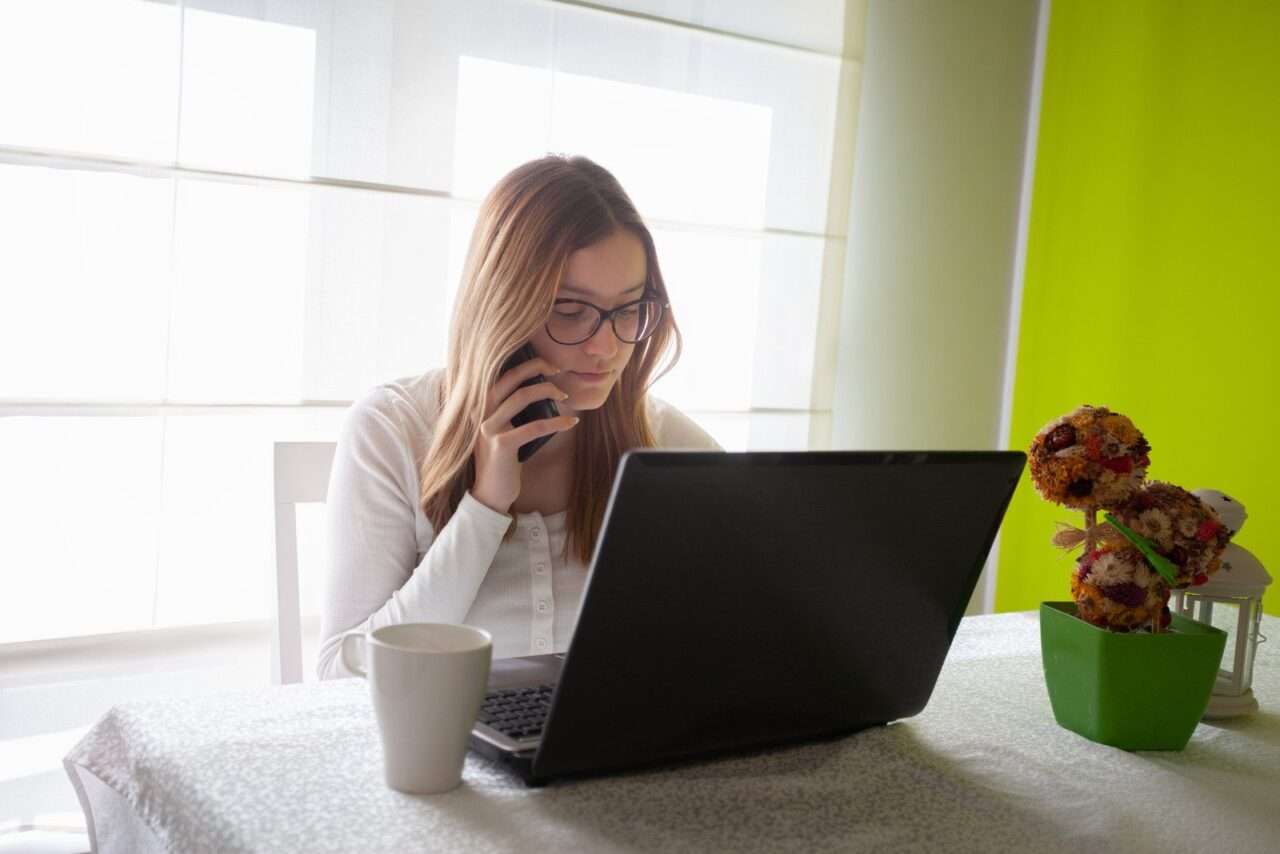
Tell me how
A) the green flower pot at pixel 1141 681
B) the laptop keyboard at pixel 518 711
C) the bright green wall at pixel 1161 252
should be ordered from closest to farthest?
the laptop keyboard at pixel 518 711 < the green flower pot at pixel 1141 681 < the bright green wall at pixel 1161 252

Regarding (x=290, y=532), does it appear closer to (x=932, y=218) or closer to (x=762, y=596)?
(x=762, y=596)

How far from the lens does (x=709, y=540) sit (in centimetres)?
80

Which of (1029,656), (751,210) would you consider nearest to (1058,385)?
(751,210)

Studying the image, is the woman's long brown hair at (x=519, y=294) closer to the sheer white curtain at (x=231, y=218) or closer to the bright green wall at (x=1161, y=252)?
the sheer white curtain at (x=231, y=218)

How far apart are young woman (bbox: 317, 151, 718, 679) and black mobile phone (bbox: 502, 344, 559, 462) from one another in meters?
0.01

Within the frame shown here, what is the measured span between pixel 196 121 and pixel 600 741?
6.78 feet

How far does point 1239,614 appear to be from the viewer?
1170 mm

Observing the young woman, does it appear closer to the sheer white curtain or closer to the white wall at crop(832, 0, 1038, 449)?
the sheer white curtain

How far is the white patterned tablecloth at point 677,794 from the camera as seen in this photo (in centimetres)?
75

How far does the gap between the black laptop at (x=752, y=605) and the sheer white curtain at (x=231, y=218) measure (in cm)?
164

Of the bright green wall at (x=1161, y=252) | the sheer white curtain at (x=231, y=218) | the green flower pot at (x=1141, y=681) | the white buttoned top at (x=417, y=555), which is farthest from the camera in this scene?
the bright green wall at (x=1161, y=252)

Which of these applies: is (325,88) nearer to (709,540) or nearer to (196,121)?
(196,121)

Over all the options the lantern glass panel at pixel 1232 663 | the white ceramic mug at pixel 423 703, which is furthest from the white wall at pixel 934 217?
the white ceramic mug at pixel 423 703

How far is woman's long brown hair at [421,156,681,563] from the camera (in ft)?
4.96
